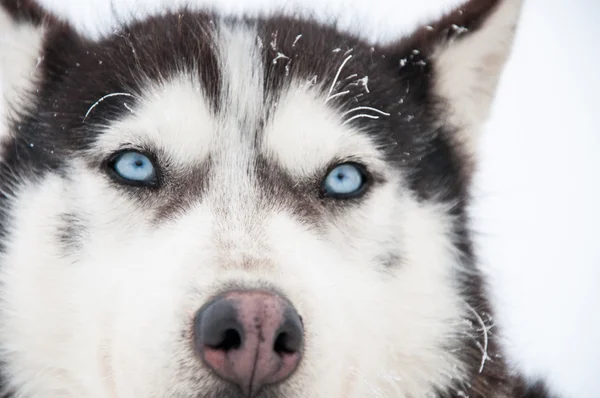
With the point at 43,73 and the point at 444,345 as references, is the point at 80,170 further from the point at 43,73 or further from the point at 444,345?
the point at 444,345

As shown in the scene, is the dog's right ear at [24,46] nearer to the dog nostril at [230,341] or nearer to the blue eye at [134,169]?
the blue eye at [134,169]

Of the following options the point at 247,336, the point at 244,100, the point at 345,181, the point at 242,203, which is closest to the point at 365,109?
the point at 345,181

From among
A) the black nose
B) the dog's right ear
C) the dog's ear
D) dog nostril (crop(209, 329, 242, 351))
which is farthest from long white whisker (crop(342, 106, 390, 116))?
the dog's right ear

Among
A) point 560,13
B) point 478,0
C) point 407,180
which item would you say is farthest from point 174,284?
point 560,13

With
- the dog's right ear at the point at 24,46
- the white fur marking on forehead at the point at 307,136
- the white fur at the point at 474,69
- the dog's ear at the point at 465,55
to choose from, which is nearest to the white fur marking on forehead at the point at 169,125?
the white fur marking on forehead at the point at 307,136

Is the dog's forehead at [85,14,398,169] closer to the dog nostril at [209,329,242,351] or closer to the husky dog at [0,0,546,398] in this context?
the husky dog at [0,0,546,398]

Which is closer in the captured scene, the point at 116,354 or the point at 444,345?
the point at 116,354

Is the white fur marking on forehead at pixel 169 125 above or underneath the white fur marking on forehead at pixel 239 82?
underneath
